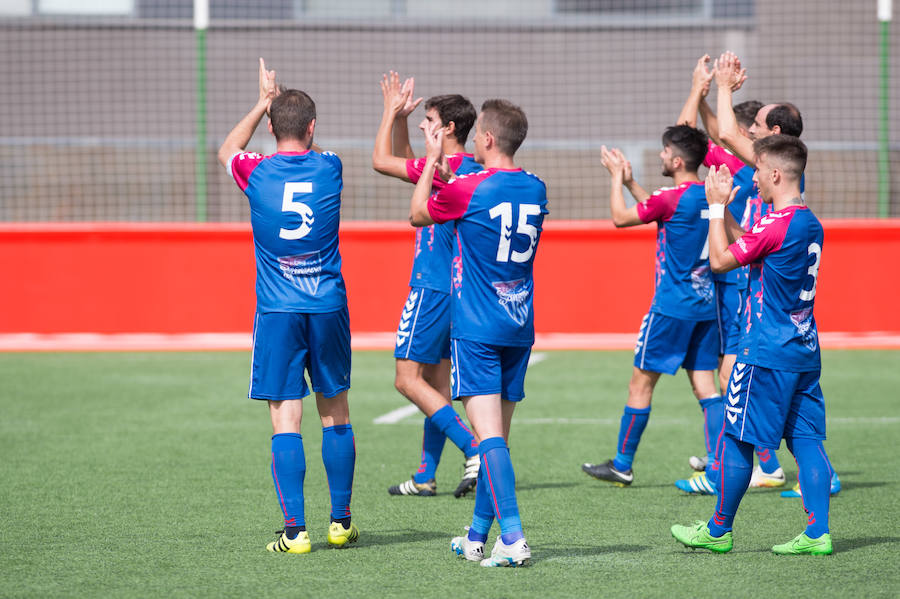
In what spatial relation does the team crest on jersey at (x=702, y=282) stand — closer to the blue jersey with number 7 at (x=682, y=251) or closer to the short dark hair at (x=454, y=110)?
the blue jersey with number 7 at (x=682, y=251)

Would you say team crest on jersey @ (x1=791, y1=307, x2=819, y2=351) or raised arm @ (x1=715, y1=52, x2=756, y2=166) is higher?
raised arm @ (x1=715, y1=52, x2=756, y2=166)

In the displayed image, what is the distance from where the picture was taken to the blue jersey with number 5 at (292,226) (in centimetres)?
523

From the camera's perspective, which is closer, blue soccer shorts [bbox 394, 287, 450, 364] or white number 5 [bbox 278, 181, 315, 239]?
white number 5 [bbox 278, 181, 315, 239]

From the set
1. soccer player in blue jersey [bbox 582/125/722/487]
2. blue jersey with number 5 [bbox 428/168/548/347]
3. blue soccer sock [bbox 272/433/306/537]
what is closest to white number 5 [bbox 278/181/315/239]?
blue jersey with number 5 [bbox 428/168/548/347]

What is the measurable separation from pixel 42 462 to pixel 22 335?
5659mm

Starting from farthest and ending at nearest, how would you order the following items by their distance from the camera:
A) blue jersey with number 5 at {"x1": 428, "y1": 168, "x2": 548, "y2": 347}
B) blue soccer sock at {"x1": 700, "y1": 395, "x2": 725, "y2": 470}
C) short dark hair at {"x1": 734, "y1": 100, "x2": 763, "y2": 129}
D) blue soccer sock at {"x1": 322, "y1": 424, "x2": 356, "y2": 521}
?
short dark hair at {"x1": 734, "y1": 100, "x2": 763, "y2": 129} < blue soccer sock at {"x1": 700, "y1": 395, "x2": 725, "y2": 470} < blue soccer sock at {"x1": 322, "y1": 424, "x2": 356, "y2": 521} < blue jersey with number 5 at {"x1": 428, "y1": 168, "x2": 548, "y2": 347}

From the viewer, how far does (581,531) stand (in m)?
5.67

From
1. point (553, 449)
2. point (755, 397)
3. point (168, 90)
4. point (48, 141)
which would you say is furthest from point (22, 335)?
point (755, 397)

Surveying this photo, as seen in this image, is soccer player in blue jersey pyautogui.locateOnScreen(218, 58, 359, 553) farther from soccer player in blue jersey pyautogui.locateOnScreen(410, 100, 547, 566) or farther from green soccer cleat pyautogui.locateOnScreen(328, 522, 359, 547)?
soccer player in blue jersey pyautogui.locateOnScreen(410, 100, 547, 566)

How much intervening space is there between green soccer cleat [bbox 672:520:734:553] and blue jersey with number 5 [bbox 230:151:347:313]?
1.85 metres

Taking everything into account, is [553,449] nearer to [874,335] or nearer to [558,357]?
[558,357]

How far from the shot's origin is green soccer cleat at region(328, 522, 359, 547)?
5.34 meters

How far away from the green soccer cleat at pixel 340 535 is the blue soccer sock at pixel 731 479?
1.60 m

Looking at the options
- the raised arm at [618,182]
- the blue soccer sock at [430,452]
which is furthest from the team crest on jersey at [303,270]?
the blue soccer sock at [430,452]
